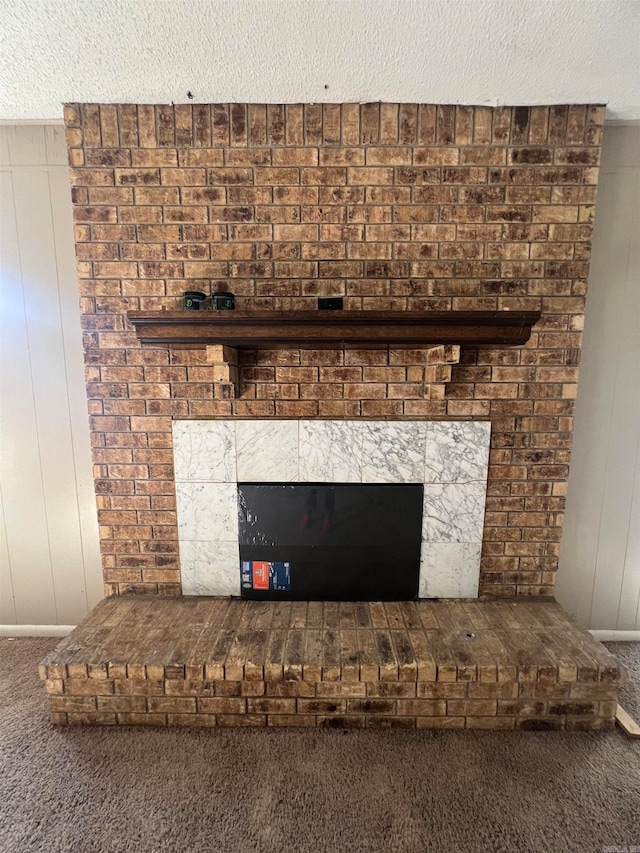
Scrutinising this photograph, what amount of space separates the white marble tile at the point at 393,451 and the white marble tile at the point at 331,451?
0.12ft

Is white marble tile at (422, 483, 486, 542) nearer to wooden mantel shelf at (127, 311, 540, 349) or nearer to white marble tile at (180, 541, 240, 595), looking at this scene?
wooden mantel shelf at (127, 311, 540, 349)

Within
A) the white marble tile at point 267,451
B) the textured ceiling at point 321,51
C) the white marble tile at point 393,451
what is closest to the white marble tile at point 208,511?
the white marble tile at point 267,451

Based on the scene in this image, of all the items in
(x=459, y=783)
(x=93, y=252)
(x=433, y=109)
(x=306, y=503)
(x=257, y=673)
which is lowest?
(x=459, y=783)

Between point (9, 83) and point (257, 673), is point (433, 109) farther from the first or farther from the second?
point (257, 673)

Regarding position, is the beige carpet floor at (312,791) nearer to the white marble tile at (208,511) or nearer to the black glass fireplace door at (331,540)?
the black glass fireplace door at (331,540)

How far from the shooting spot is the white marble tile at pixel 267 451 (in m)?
1.87

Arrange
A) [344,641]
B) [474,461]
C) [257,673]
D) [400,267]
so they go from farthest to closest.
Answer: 1. [474,461]
2. [400,267]
3. [344,641]
4. [257,673]

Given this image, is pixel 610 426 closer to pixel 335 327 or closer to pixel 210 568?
pixel 335 327

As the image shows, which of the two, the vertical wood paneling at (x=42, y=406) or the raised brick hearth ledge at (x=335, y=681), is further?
the vertical wood paneling at (x=42, y=406)

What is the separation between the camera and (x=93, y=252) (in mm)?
1770

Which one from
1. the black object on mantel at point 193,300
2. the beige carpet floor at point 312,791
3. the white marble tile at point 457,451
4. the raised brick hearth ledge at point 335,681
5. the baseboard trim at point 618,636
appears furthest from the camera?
the baseboard trim at point 618,636

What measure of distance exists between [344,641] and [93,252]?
6.49ft

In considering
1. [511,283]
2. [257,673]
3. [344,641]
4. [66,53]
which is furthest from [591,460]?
[66,53]

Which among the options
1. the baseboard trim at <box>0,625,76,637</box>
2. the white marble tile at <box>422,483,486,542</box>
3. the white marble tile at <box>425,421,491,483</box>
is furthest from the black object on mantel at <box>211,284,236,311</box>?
the baseboard trim at <box>0,625,76,637</box>
